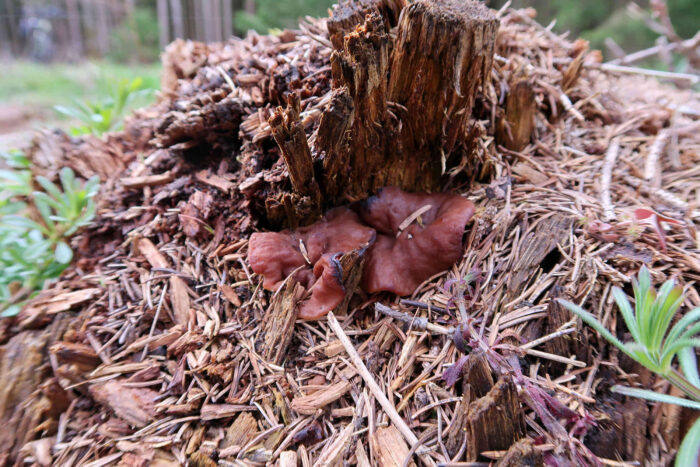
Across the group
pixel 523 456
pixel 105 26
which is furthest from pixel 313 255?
pixel 105 26

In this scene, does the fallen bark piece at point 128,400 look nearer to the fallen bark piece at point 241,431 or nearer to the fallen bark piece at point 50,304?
the fallen bark piece at point 241,431

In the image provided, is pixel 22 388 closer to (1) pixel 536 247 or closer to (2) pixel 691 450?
(1) pixel 536 247

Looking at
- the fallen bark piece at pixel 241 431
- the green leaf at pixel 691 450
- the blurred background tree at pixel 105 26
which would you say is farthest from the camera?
the blurred background tree at pixel 105 26

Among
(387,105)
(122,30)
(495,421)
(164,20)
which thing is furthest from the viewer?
(122,30)

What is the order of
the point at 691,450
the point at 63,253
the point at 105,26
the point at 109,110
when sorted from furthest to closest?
the point at 105,26 < the point at 109,110 < the point at 63,253 < the point at 691,450

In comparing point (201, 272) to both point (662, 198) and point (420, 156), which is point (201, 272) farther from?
point (662, 198)

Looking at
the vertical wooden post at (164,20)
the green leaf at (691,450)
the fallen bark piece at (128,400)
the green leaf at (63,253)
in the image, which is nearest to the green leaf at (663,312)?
the green leaf at (691,450)

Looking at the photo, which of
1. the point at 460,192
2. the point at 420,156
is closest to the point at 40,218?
the point at 420,156
